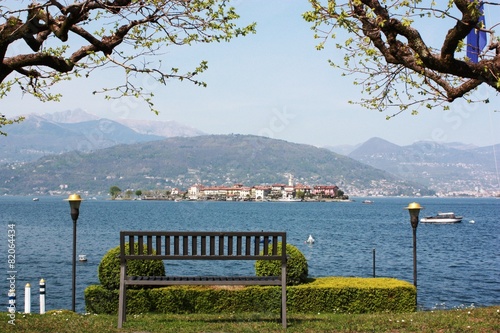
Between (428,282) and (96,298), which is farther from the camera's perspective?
A: (428,282)

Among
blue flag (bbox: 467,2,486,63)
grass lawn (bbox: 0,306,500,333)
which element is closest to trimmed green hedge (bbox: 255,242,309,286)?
grass lawn (bbox: 0,306,500,333)

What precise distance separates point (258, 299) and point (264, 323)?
3.35m

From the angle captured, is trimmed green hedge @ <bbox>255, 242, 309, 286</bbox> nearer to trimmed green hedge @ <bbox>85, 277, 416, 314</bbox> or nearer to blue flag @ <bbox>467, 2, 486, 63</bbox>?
trimmed green hedge @ <bbox>85, 277, 416, 314</bbox>

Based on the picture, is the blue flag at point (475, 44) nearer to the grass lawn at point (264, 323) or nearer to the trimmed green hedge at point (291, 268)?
the grass lawn at point (264, 323)

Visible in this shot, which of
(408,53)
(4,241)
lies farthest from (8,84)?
(4,241)

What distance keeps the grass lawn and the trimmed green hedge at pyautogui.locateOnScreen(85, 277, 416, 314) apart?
214 centimetres

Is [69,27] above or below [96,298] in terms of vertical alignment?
above

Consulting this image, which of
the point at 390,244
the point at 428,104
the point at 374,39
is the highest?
the point at 374,39

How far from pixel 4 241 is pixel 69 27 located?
51.5 metres

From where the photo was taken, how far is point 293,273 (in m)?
13.6

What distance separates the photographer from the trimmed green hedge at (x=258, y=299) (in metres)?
13.1

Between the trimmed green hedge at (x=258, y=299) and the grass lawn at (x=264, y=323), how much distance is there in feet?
7.02

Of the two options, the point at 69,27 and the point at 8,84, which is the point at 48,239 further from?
the point at 69,27

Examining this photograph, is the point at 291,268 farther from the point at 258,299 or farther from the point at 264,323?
the point at 264,323
